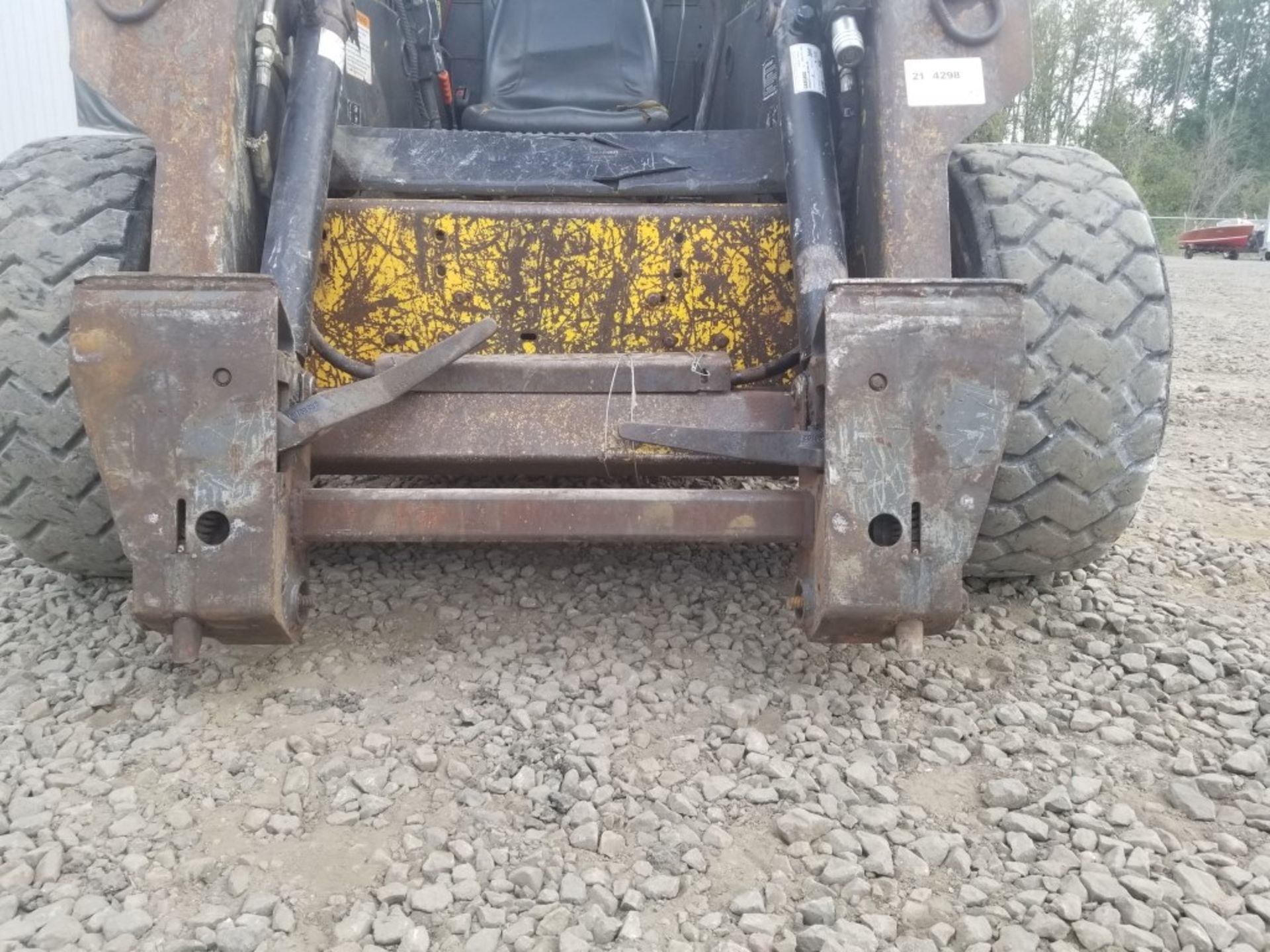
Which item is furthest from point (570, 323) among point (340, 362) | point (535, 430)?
point (340, 362)

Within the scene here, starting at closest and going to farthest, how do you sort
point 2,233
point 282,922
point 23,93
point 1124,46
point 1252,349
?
point 282,922 < point 2,233 < point 1252,349 < point 23,93 < point 1124,46

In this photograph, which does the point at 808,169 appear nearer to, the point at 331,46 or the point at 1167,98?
the point at 331,46

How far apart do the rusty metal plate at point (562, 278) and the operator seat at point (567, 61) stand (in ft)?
2.83

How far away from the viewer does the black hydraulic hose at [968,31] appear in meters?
2.41

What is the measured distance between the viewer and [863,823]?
1861mm

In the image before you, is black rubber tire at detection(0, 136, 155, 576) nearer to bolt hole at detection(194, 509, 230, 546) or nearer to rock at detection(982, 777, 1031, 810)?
bolt hole at detection(194, 509, 230, 546)

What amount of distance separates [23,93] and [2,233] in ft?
45.0

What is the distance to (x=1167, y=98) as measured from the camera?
138 ft

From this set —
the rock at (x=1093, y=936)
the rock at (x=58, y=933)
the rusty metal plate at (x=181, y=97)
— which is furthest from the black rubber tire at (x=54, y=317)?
the rock at (x=1093, y=936)

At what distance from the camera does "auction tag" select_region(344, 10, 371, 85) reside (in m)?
2.87

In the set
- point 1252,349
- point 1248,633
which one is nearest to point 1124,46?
point 1252,349

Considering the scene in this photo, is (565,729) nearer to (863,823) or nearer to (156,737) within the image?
(863,823)

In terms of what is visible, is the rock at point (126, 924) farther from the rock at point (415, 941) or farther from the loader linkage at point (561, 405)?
the loader linkage at point (561, 405)

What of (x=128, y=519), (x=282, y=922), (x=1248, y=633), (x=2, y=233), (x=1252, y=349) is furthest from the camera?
(x=1252, y=349)
